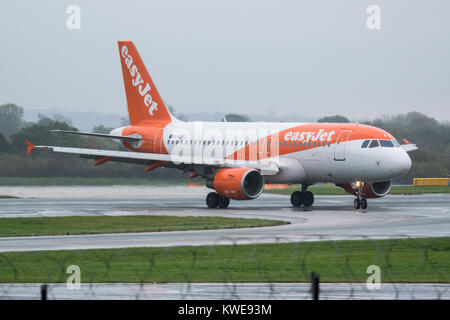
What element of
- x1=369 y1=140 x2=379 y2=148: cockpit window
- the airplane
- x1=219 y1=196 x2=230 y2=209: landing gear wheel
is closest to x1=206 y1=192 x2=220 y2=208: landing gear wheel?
the airplane

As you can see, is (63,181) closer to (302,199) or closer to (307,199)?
(302,199)

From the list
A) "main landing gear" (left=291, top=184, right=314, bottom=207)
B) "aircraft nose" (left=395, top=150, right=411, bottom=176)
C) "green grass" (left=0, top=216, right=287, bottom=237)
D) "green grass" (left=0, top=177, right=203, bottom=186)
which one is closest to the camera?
"green grass" (left=0, top=216, right=287, bottom=237)

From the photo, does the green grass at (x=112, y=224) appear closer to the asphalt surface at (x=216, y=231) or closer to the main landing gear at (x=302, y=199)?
the asphalt surface at (x=216, y=231)

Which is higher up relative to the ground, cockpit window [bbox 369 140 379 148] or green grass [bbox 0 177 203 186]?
cockpit window [bbox 369 140 379 148]

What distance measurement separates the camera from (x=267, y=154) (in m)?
47.7

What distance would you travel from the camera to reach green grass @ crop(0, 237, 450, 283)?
20375 millimetres

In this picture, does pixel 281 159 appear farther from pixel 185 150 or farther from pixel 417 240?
pixel 417 240

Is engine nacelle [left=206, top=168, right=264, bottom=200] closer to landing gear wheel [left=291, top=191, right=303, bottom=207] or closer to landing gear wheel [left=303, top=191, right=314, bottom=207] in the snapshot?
landing gear wheel [left=291, top=191, right=303, bottom=207]

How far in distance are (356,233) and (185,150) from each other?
22407 millimetres

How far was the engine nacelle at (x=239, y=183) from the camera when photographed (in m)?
43.8

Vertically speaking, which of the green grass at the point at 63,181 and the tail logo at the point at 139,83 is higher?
the tail logo at the point at 139,83

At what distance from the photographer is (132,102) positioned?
56469 mm

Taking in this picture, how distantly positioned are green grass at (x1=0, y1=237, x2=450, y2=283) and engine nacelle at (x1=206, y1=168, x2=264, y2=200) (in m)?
16.3

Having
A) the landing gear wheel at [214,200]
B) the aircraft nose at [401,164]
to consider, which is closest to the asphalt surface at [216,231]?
the landing gear wheel at [214,200]
